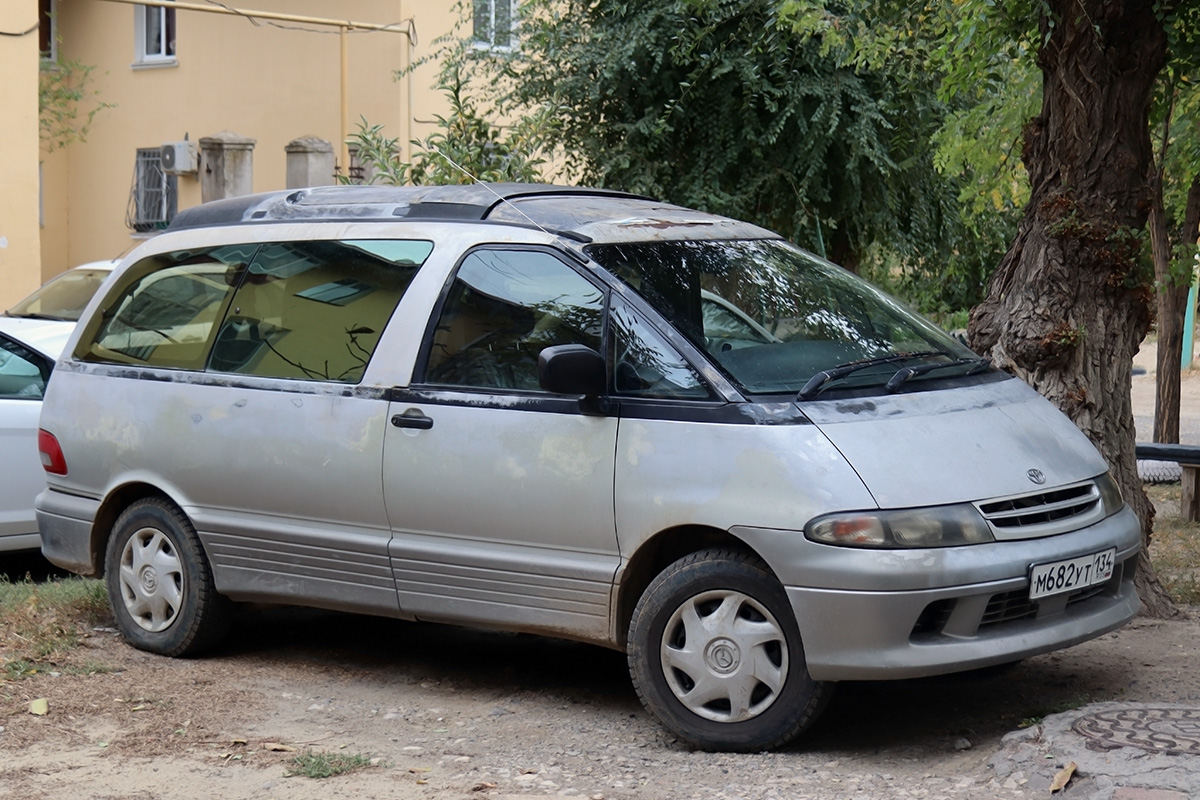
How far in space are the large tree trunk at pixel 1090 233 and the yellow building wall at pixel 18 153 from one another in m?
14.5

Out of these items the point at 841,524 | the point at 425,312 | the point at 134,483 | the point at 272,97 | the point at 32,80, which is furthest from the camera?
the point at 272,97

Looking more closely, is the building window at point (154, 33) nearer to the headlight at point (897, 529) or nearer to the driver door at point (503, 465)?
the driver door at point (503, 465)

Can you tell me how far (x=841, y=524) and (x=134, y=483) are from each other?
3264 millimetres

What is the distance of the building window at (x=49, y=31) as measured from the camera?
2477cm

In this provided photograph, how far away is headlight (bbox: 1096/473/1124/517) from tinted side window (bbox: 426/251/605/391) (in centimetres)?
183

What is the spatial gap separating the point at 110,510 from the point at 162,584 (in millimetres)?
461

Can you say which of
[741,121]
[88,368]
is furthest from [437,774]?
[741,121]

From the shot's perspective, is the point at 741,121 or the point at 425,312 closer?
the point at 425,312

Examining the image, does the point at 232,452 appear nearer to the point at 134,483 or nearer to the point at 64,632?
the point at 134,483

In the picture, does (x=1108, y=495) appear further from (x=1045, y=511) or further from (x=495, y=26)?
(x=495, y=26)

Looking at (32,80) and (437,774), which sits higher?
(32,80)

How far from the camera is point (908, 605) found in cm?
450

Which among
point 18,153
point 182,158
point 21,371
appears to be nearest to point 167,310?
point 21,371

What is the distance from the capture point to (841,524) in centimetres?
454
